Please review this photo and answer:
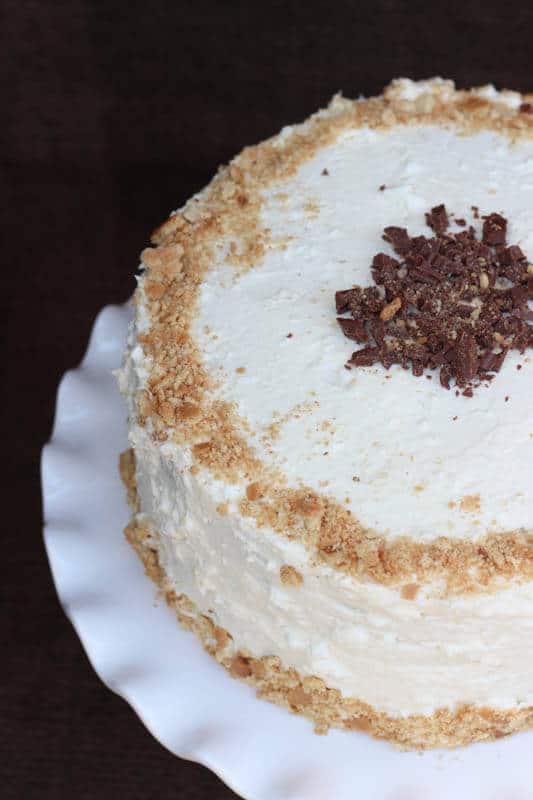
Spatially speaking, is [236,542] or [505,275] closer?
[236,542]

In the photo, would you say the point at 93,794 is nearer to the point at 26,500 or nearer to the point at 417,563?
the point at 26,500

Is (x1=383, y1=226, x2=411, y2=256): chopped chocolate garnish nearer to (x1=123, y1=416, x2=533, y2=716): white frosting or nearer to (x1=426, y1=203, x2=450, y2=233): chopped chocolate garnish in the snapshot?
(x1=426, y1=203, x2=450, y2=233): chopped chocolate garnish

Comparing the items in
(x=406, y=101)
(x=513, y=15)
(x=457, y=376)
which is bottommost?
(x=457, y=376)

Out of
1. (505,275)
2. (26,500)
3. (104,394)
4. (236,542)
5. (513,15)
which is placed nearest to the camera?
(236,542)

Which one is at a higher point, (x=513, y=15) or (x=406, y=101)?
(x=513, y=15)

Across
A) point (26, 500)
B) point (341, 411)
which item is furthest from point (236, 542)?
point (26, 500)

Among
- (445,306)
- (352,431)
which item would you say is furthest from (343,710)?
(445,306)

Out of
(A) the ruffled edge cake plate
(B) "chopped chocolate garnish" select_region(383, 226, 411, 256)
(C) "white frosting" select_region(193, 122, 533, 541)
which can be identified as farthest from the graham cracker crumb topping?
(B) "chopped chocolate garnish" select_region(383, 226, 411, 256)

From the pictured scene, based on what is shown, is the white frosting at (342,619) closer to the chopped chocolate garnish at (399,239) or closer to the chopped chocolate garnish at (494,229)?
the chopped chocolate garnish at (399,239)
